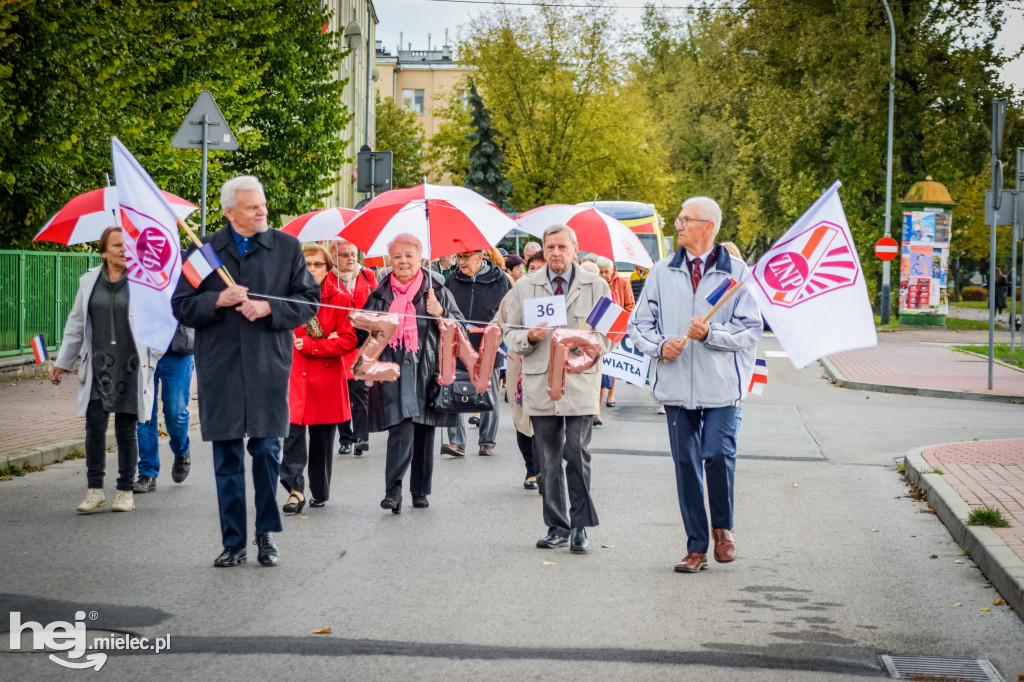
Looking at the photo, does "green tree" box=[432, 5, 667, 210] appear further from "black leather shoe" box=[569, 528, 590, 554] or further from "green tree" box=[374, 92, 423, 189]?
"black leather shoe" box=[569, 528, 590, 554]

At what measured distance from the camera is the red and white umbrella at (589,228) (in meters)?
11.2

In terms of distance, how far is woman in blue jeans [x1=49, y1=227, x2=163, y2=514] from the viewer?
27.9 ft

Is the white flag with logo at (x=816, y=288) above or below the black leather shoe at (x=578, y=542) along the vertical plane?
above

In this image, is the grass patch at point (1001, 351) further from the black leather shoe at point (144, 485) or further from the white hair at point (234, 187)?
the white hair at point (234, 187)

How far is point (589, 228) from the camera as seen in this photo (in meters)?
11.6

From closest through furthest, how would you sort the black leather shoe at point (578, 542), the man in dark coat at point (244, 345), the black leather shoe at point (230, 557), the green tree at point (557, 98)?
the man in dark coat at point (244, 345) < the black leather shoe at point (230, 557) < the black leather shoe at point (578, 542) < the green tree at point (557, 98)

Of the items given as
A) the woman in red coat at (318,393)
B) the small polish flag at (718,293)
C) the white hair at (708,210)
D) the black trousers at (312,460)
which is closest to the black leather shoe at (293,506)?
the woman in red coat at (318,393)

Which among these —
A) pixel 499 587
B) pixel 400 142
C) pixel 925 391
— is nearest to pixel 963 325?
pixel 925 391

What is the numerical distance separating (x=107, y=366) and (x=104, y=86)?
8.57 meters

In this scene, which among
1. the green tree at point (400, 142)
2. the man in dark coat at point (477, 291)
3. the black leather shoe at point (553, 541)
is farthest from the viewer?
the green tree at point (400, 142)

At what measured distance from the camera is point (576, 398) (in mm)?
7484

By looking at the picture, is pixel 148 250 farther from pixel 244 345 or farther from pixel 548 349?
pixel 548 349

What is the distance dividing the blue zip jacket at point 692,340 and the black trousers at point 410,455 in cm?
212

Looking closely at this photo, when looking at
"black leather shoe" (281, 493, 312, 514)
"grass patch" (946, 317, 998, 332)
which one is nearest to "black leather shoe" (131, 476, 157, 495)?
"black leather shoe" (281, 493, 312, 514)
